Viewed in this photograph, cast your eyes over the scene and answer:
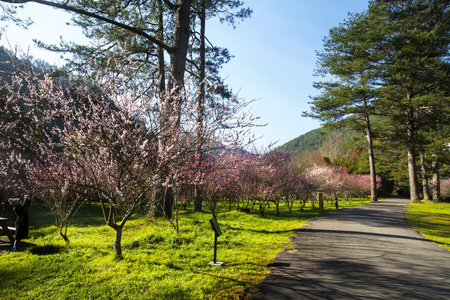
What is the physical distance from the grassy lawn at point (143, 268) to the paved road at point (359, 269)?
1.50 ft

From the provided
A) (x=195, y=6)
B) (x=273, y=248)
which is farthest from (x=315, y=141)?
(x=273, y=248)

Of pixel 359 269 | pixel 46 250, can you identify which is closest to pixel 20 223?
pixel 46 250

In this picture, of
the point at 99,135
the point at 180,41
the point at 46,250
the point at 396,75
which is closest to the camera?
the point at 99,135

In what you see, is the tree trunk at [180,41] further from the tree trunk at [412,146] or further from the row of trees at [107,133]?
the tree trunk at [412,146]

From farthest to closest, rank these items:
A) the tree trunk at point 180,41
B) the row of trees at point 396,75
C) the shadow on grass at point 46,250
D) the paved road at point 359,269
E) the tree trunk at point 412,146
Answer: the tree trunk at point 412,146, the row of trees at point 396,75, the tree trunk at point 180,41, the shadow on grass at point 46,250, the paved road at point 359,269

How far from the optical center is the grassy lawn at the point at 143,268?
386cm

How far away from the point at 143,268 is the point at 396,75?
71.5 ft

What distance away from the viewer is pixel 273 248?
6.44 m

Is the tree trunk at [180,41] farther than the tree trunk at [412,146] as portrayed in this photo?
No

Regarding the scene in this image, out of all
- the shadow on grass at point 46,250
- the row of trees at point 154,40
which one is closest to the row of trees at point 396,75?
the row of trees at point 154,40

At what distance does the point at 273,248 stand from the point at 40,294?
4753 mm

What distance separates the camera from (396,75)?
1925 cm

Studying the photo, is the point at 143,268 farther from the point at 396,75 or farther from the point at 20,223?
the point at 396,75

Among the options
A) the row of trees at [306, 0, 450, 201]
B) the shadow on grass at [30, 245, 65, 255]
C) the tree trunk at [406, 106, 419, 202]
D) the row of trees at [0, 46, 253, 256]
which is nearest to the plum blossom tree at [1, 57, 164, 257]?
the row of trees at [0, 46, 253, 256]
